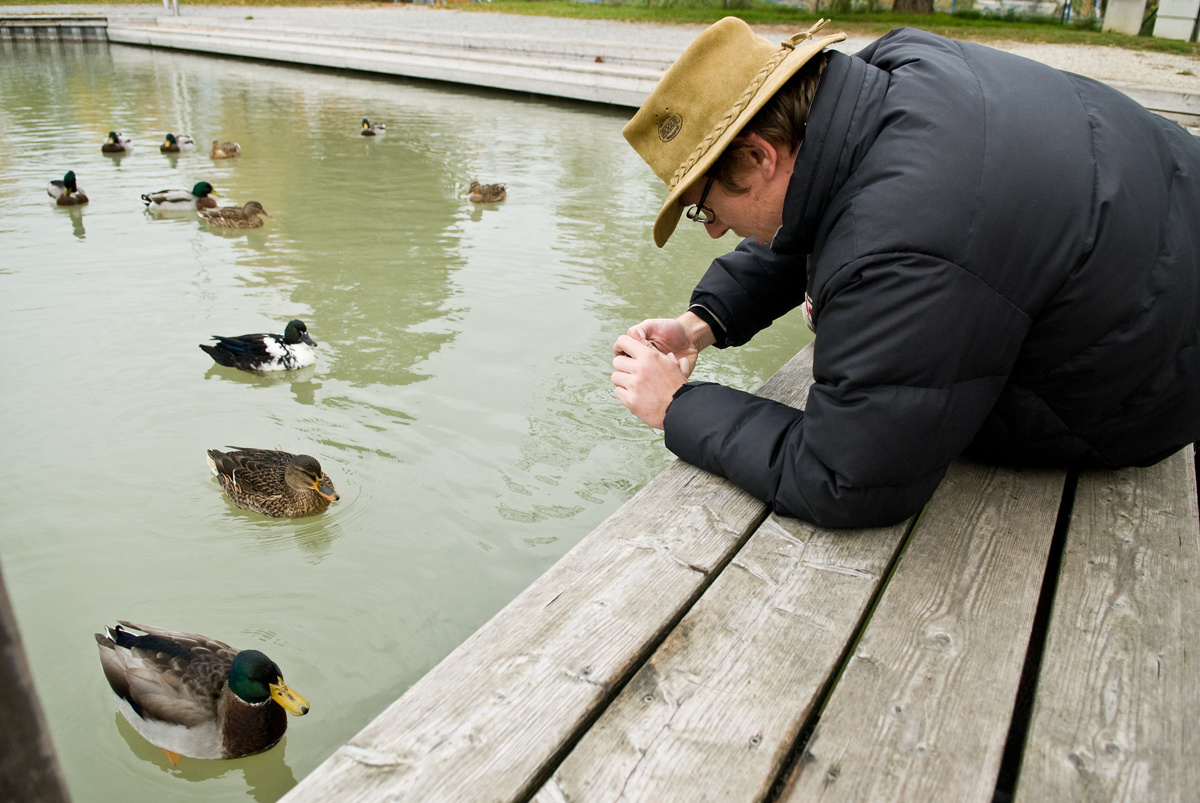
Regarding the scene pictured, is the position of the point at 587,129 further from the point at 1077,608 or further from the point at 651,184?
the point at 1077,608

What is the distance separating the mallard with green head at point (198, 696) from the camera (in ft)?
10.7

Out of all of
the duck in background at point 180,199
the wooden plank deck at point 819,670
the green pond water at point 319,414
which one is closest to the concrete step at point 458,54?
the green pond water at point 319,414

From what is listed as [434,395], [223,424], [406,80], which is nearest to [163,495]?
[223,424]

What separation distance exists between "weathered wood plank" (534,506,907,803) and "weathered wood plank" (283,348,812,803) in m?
0.05

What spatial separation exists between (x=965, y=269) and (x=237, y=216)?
28.1 ft

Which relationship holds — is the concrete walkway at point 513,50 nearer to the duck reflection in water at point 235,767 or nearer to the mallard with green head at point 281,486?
the mallard with green head at point 281,486

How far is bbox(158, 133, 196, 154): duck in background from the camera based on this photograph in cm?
1280

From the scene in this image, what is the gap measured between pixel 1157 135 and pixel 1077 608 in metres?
1.31

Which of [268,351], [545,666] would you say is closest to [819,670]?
[545,666]

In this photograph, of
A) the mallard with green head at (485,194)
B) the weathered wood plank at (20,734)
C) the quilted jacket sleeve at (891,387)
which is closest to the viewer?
the weathered wood plank at (20,734)

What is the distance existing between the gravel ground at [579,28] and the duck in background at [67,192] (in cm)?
1349

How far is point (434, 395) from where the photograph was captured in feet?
18.8

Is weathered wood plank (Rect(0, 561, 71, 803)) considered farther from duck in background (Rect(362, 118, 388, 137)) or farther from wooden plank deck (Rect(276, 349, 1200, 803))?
duck in background (Rect(362, 118, 388, 137))

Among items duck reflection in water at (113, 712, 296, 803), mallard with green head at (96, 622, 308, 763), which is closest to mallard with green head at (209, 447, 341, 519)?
mallard with green head at (96, 622, 308, 763)
